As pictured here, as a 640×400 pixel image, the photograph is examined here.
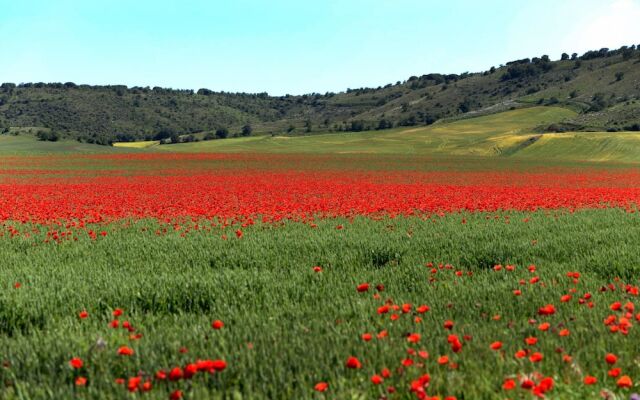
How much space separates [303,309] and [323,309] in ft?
0.87

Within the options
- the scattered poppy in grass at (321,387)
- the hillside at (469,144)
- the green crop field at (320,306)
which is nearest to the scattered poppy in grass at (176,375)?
the green crop field at (320,306)

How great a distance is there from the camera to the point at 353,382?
3.88 m

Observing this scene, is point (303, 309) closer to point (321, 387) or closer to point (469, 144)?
point (321, 387)

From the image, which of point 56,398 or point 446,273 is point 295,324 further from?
point 446,273

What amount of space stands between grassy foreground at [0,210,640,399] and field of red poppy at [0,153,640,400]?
0.03 m

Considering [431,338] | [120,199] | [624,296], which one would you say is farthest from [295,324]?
[120,199]

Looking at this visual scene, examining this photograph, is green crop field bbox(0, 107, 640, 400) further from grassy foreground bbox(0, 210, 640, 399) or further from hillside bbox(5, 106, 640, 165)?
hillside bbox(5, 106, 640, 165)

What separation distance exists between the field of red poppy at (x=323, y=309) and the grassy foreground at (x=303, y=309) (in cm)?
3

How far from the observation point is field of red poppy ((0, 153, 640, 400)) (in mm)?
3871

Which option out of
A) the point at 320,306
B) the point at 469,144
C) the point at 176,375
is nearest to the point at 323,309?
the point at 320,306

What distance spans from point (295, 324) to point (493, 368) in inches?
80.5

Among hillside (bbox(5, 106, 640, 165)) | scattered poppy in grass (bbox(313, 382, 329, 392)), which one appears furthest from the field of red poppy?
hillside (bbox(5, 106, 640, 165))

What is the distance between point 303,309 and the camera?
20.5ft

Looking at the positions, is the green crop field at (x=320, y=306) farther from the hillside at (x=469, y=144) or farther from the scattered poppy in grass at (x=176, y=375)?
the hillside at (x=469, y=144)
